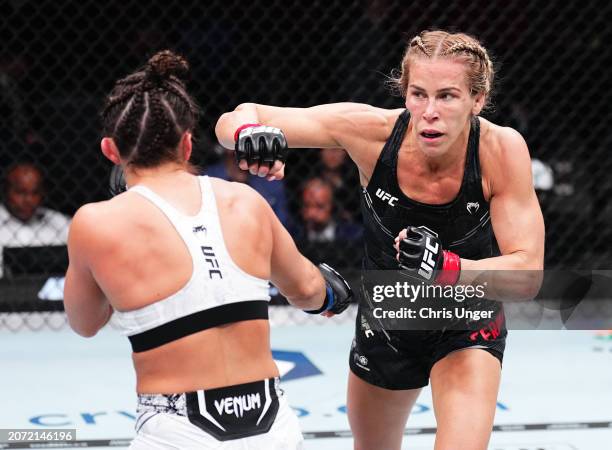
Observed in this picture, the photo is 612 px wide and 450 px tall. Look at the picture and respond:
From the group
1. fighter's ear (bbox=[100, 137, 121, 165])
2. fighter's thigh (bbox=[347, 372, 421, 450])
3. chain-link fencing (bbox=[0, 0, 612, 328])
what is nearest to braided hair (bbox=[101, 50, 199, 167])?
fighter's ear (bbox=[100, 137, 121, 165])

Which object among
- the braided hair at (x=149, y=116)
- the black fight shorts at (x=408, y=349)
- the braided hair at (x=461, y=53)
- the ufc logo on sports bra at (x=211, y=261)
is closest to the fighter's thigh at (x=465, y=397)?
the black fight shorts at (x=408, y=349)

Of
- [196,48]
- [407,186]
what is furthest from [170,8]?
[407,186]

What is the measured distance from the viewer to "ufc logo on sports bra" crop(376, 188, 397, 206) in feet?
7.30

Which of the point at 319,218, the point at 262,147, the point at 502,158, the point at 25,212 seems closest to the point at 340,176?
the point at 319,218

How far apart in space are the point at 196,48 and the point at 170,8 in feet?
0.85

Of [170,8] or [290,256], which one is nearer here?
[290,256]

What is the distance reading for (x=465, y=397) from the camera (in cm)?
204

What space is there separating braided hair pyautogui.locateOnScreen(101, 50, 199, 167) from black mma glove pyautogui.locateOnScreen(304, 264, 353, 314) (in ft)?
1.63

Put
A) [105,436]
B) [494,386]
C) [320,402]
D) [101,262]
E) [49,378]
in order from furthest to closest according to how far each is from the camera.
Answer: [49,378] → [320,402] → [105,436] → [494,386] → [101,262]

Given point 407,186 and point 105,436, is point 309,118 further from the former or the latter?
point 105,436

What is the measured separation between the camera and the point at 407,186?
87.3 inches

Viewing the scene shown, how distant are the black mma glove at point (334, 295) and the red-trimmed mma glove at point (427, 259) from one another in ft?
0.45

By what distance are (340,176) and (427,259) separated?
2.65 meters

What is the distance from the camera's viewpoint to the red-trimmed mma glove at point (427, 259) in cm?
194
